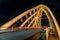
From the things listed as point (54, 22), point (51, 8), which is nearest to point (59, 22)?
point (54, 22)

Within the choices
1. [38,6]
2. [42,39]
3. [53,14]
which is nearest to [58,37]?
[53,14]

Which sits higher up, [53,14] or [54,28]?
[53,14]

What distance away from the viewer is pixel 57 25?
44.5 feet

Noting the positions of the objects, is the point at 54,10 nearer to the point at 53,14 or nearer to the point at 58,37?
the point at 53,14

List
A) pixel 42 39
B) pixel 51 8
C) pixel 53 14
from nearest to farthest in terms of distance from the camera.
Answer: pixel 42 39 → pixel 53 14 → pixel 51 8

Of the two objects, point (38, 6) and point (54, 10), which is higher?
point (38, 6)

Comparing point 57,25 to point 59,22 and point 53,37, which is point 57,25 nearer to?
point 59,22

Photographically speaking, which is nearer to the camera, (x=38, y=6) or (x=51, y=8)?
(x=51, y=8)

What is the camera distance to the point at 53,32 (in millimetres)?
12875

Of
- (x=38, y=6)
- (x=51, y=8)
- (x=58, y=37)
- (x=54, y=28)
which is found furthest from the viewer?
(x=38, y=6)

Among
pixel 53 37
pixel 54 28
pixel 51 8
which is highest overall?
pixel 51 8

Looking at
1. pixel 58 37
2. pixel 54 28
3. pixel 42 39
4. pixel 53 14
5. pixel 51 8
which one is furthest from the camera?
pixel 51 8

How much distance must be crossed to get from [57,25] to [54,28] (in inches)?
18.4

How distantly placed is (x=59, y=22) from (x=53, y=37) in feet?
6.50
